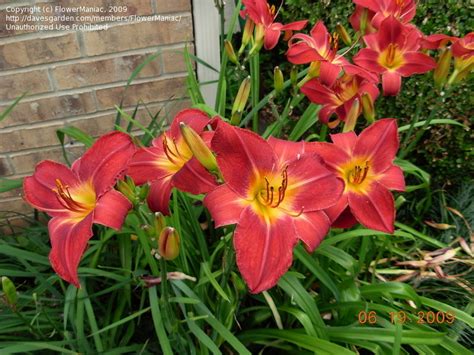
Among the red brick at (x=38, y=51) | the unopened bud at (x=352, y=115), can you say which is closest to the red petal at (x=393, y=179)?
the unopened bud at (x=352, y=115)

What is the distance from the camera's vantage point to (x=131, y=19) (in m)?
1.39

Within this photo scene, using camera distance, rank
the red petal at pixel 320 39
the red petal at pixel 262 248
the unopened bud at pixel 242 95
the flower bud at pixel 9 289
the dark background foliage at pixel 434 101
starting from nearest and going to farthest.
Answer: the red petal at pixel 262 248 → the flower bud at pixel 9 289 → the unopened bud at pixel 242 95 → the red petal at pixel 320 39 → the dark background foliage at pixel 434 101

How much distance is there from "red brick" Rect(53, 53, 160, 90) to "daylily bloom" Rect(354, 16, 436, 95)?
85cm

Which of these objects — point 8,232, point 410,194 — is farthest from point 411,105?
point 8,232

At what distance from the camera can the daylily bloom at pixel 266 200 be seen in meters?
0.51

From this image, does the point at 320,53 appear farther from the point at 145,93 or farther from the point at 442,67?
the point at 145,93

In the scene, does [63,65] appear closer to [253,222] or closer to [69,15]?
[69,15]

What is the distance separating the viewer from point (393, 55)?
2.78 ft

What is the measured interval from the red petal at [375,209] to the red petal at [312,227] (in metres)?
0.07

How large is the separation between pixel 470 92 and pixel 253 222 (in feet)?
3.27

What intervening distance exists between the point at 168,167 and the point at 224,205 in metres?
0.16

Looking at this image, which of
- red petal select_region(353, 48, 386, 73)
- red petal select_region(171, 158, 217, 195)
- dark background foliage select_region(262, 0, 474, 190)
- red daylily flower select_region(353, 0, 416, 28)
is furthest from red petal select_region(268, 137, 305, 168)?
dark background foliage select_region(262, 0, 474, 190)

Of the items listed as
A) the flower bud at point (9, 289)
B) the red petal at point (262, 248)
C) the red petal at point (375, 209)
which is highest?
the red petal at point (262, 248)

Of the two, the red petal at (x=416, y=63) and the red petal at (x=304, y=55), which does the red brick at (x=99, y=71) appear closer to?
the red petal at (x=304, y=55)
